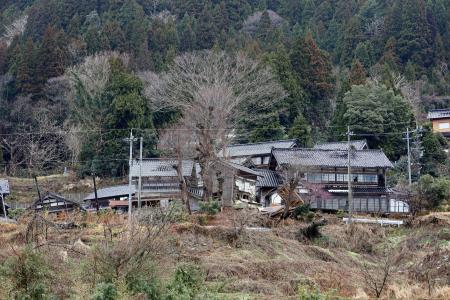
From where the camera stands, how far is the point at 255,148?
3747 cm

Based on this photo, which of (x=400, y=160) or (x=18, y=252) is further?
(x=400, y=160)

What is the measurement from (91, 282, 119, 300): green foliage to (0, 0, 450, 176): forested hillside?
2618cm

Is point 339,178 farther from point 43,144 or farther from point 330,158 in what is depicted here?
point 43,144

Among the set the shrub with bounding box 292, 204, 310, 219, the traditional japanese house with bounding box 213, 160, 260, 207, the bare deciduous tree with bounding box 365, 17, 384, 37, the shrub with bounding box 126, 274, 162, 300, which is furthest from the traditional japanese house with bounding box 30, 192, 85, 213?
the bare deciduous tree with bounding box 365, 17, 384, 37

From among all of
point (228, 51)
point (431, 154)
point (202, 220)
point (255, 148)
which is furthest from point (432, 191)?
point (228, 51)

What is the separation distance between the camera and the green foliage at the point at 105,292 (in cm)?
1124

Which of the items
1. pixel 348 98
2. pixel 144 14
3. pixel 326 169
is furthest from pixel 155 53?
pixel 326 169

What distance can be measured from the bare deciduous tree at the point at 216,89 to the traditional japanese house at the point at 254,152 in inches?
64.4

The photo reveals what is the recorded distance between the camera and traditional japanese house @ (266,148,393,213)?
32.1 meters

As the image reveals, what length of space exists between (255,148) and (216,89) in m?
5.42

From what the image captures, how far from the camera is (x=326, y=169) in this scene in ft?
111

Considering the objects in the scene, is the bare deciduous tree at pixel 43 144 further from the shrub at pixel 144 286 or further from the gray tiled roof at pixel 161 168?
the shrub at pixel 144 286

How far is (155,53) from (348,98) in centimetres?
1694

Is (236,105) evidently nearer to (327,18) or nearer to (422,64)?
(422,64)
